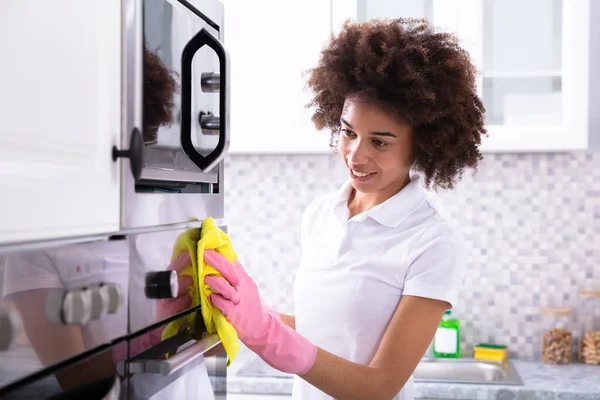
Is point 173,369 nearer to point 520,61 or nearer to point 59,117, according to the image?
point 59,117

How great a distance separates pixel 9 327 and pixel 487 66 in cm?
178

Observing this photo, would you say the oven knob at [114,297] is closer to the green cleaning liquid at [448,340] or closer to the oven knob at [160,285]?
the oven knob at [160,285]

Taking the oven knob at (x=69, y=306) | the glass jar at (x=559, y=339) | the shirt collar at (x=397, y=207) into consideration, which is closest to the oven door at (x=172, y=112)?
the oven knob at (x=69, y=306)

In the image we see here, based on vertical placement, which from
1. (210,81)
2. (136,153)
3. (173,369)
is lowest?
(173,369)

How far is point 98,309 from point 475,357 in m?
1.90

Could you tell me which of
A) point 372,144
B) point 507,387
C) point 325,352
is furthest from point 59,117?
point 507,387

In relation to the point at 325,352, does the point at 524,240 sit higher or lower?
higher

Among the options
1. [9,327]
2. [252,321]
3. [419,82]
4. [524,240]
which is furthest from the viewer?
[524,240]

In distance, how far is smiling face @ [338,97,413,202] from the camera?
138cm

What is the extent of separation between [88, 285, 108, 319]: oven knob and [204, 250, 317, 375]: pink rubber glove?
252 mm

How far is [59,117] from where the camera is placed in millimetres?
627

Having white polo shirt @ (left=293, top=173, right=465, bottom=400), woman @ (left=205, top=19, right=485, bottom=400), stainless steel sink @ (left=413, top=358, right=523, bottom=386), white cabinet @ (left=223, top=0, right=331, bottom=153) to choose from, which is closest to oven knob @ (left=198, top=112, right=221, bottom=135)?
woman @ (left=205, top=19, right=485, bottom=400)

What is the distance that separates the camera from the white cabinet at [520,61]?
2010 millimetres

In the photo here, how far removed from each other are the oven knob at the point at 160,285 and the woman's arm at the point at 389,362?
47 cm
